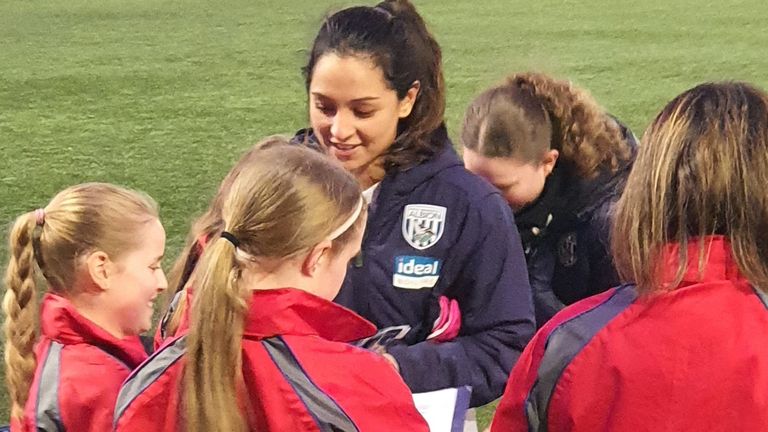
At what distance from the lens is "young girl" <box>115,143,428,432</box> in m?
1.71

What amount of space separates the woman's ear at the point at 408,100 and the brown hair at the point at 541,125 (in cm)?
69

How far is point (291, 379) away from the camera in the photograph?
1.72 m

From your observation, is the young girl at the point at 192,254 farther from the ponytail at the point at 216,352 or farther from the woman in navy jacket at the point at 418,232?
the woman in navy jacket at the point at 418,232

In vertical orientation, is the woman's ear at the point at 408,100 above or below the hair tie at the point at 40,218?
above

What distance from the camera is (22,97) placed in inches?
372

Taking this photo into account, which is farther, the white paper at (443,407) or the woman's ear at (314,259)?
the white paper at (443,407)

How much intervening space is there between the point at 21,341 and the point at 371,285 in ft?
2.53

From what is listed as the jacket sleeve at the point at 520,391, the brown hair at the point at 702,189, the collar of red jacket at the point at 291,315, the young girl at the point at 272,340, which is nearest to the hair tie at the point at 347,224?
the young girl at the point at 272,340

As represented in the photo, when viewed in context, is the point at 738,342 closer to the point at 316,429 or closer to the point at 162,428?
the point at 316,429

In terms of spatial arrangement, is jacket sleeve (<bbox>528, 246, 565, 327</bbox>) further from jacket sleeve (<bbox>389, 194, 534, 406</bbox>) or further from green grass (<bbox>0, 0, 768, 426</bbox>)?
jacket sleeve (<bbox>389, 194, 534, 406</bbox>)

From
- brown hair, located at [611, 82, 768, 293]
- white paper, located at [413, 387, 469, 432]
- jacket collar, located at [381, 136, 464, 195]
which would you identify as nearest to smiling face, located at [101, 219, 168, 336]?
jacket collar, located at [381, 136, 464, 195]

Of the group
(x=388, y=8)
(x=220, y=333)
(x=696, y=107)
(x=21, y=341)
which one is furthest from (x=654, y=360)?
(x=21, y=341)

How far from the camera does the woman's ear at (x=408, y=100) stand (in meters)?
2.45

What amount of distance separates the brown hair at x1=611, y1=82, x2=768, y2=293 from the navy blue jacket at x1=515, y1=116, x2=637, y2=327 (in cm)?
125
